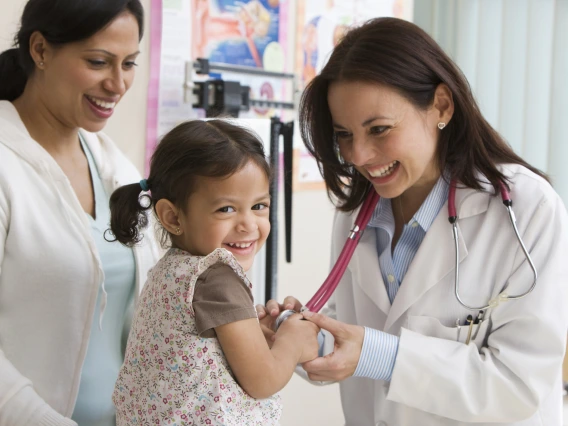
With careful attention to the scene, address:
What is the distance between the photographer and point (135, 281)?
1626 millimetres

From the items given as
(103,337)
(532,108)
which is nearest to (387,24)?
(103,337)

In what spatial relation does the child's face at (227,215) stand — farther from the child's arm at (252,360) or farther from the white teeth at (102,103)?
the white teeth at (102,103)

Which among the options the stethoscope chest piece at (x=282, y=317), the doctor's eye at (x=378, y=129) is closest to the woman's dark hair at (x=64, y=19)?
the doctor's eye at (x=378, y=129)

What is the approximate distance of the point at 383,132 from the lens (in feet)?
4.62

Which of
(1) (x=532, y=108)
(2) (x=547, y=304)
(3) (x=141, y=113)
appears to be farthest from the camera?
(1) (x=532, y=108)

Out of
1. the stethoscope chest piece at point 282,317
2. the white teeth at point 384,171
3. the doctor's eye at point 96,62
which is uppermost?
the doctor's eye at point 96,62

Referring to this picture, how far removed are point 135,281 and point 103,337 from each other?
0.48ft

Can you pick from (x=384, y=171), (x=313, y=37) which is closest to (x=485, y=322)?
(x=384, y=171)

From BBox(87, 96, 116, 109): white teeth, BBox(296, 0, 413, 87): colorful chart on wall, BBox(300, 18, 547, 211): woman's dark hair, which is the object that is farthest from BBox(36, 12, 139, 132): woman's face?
BBox(296, 0, 413, 87): colorful chart on wall

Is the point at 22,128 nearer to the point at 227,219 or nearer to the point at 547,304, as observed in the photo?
the point at 227,219

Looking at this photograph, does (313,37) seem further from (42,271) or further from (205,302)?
(205,302)

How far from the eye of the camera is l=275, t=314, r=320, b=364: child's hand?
4.19ft

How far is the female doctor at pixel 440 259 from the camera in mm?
1324

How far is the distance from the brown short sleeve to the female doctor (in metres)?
0.27
